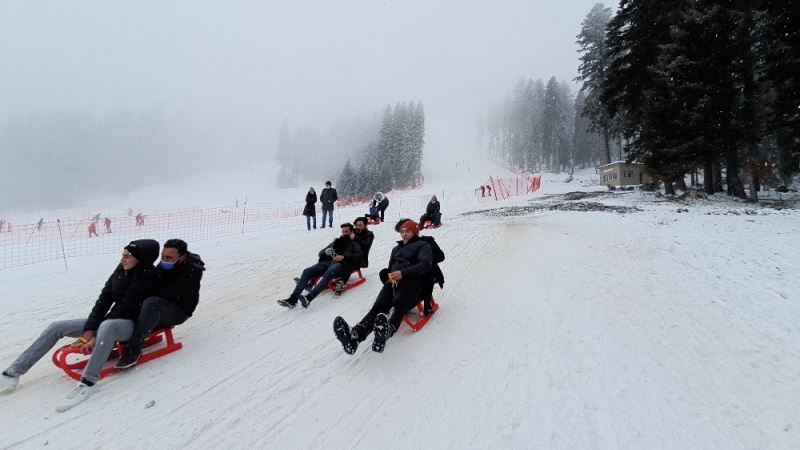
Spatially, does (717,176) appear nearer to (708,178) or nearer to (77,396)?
(708,178)

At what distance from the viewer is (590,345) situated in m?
4.00

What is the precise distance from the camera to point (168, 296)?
4277 mm

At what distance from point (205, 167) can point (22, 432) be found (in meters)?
131

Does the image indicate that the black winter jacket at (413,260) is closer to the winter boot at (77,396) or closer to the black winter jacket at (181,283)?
the black winter jacket at (181,283)

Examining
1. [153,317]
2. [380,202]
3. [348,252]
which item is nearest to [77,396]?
[153,317]

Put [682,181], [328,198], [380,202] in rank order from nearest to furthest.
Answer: [328,198]
[380,202]
[682,181]

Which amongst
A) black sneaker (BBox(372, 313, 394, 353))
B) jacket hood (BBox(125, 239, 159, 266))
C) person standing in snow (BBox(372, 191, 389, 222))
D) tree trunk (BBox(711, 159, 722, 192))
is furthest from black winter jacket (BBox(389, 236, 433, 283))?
tree trunk (BBox(711, 159, 722, 192))

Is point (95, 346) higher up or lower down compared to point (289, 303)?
higher up

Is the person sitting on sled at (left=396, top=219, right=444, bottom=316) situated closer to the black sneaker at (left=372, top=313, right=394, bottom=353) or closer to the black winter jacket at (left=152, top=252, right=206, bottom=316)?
the black sneaker at (left=372, top=313, right=394, bottom=353)

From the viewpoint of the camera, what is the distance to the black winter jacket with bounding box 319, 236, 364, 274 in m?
6.61

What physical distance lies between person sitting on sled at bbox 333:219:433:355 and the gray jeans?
8.00 feet

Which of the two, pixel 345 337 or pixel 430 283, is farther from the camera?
pixel 430 283

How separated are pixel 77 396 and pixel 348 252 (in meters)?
4.13

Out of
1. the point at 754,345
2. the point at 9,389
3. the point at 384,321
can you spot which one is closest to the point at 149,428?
the point at 9,389
